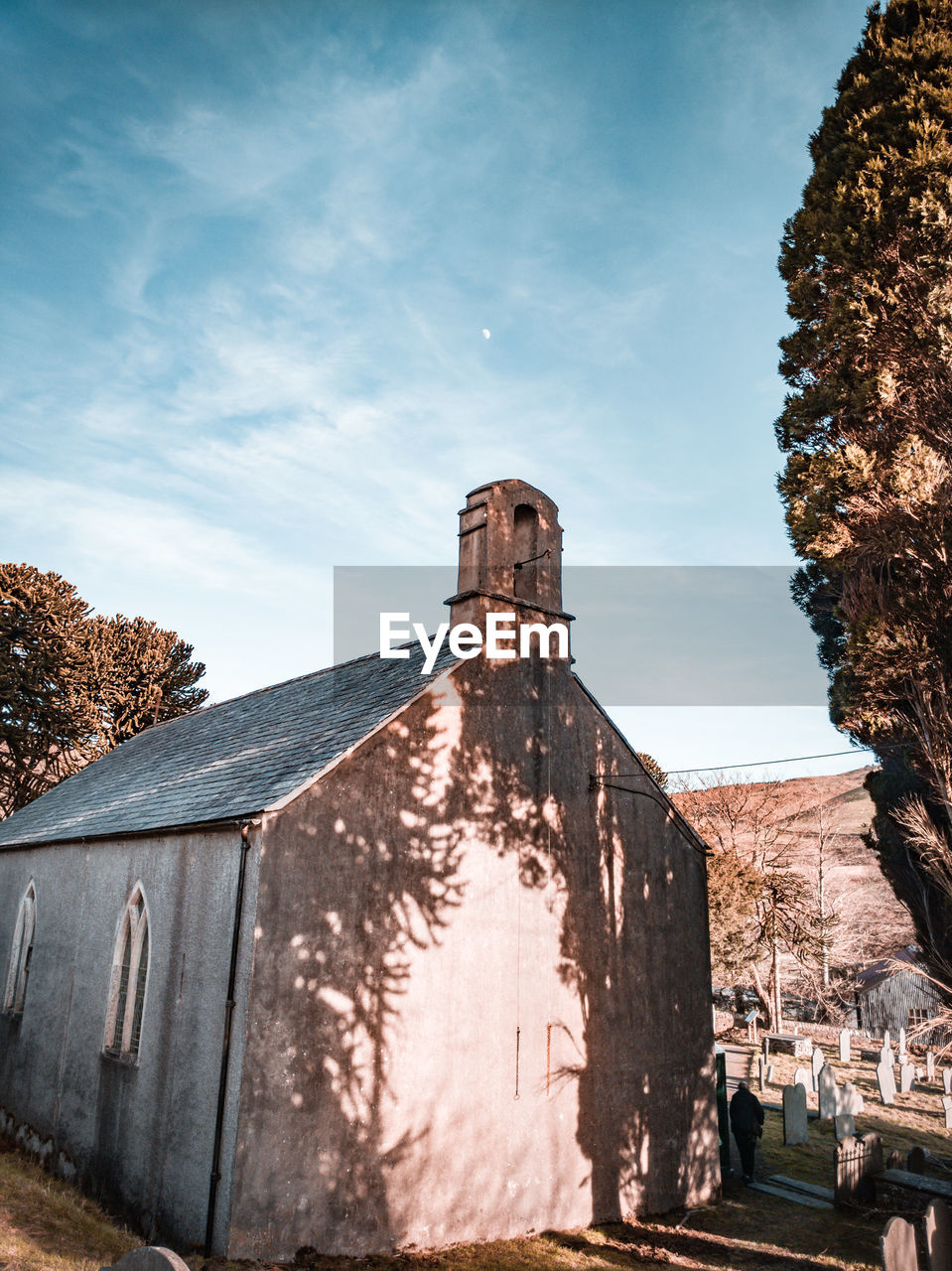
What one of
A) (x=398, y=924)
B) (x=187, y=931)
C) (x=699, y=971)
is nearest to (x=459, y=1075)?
(x=398, y=924)

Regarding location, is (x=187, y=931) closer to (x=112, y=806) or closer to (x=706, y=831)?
(x=112, y=806)

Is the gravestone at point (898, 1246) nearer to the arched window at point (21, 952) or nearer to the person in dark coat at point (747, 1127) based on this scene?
the person in dark coat at point (747, 1127)

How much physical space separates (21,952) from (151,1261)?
44.9 feet

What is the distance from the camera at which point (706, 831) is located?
114ft

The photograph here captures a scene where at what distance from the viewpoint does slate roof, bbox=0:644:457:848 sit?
11.6 meters

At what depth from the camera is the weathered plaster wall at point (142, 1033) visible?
32.3 ft

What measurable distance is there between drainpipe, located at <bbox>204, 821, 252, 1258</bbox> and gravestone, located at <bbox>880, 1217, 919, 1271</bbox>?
680 cm

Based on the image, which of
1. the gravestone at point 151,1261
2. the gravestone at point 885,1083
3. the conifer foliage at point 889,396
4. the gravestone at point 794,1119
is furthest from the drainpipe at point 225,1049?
the gravestone at point 885,1083

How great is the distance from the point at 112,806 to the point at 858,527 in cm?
1439

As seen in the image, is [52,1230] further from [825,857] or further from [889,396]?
[825,857]

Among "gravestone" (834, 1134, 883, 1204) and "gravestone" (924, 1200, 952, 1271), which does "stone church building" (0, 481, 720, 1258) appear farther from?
"gravestone" (924, 1200, 952, 1271)

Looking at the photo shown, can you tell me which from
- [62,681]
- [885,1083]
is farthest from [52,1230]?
[62,681]

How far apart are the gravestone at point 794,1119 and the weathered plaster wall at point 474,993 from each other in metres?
4.20

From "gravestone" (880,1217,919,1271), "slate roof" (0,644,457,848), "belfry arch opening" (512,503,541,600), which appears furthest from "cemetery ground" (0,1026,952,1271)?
"belfry arch opening" (512,503,541,600)
